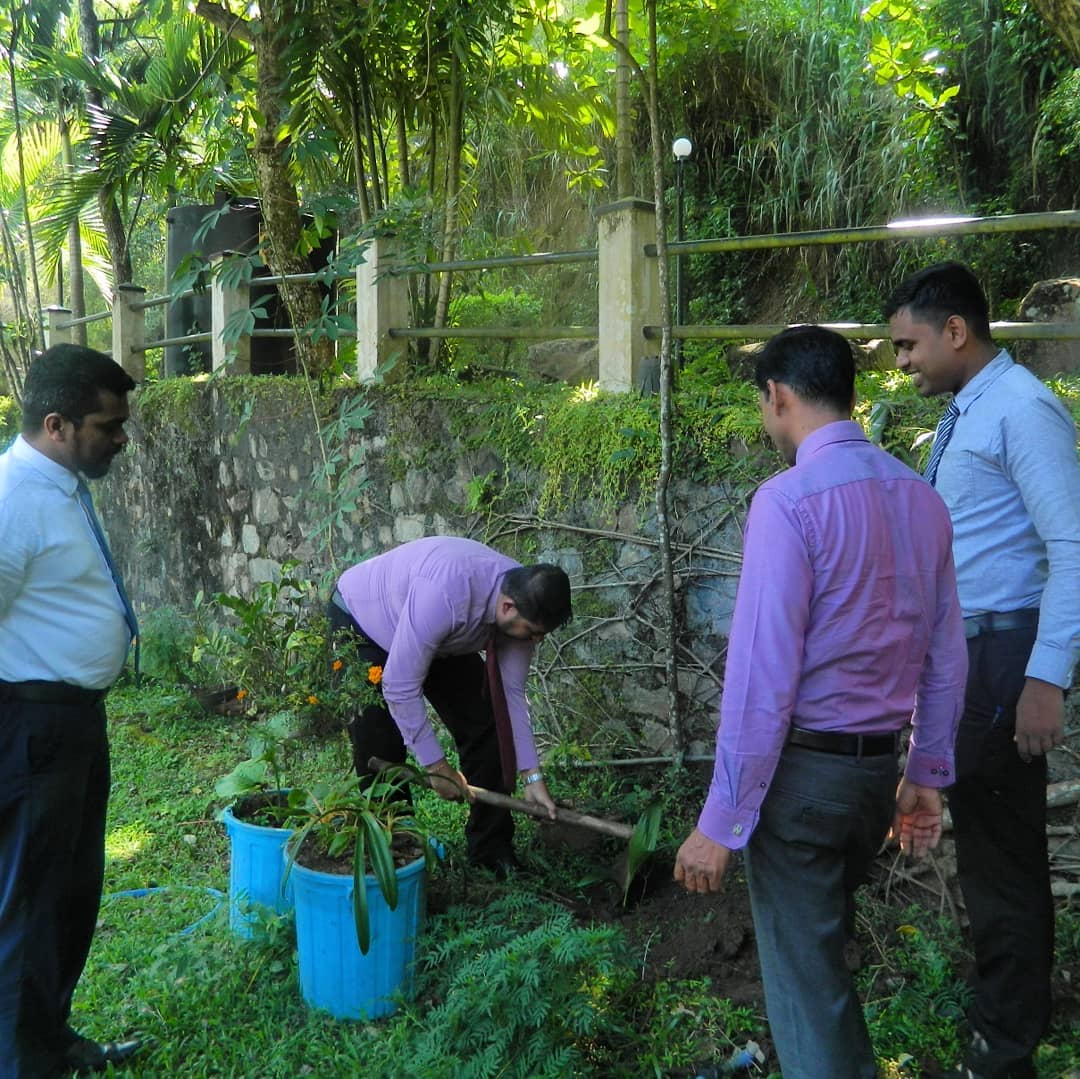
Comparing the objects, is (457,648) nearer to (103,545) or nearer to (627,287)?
(103,545)

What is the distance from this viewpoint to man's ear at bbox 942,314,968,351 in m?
2.63

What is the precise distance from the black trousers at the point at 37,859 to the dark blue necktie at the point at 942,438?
7.63 feet

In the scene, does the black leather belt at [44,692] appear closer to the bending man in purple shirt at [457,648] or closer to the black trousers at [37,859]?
the black trousers at [37,859]

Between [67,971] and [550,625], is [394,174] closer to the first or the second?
[550,625]

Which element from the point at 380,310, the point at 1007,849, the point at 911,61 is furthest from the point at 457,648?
the point at 911,61

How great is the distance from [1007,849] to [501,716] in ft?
→ 5.54

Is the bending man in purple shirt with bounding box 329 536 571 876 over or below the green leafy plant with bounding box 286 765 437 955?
over

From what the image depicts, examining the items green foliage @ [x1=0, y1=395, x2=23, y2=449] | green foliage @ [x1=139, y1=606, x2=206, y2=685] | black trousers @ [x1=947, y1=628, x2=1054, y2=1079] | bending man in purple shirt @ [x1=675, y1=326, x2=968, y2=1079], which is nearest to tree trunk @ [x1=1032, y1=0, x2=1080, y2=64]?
bending man in purple shirt @ [x1=675, y1=326, x2=968, y2=1079]

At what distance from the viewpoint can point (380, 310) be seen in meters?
6.06

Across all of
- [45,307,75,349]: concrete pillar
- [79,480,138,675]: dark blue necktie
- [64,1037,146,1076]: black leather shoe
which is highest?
[45,307,75,349]: concrete pillar

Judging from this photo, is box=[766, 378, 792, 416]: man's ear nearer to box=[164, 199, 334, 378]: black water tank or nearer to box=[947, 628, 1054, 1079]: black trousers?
box=[947, 628, 1054, 1079]: black trousers

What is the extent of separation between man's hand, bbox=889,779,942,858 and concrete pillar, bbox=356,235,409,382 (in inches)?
164

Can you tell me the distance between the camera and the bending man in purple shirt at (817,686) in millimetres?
2094

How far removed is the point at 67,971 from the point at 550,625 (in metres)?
1.70
